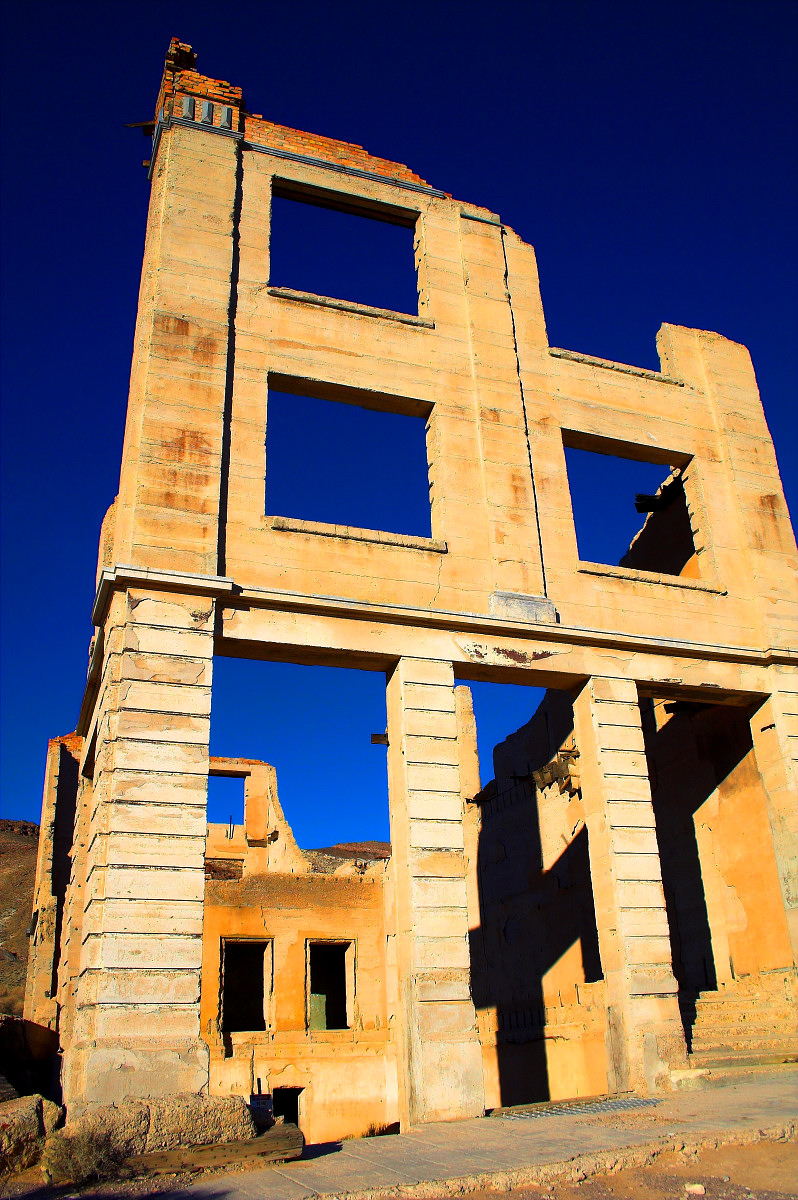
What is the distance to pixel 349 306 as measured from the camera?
12164 millimetres

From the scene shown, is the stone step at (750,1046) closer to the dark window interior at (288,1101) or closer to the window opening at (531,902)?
the window opening at (531,902)

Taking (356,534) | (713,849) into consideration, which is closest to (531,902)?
(713,849)

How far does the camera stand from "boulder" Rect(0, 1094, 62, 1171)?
19.0 feet

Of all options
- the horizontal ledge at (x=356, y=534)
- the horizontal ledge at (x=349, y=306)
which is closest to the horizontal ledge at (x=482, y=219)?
the horizontal ledge at (x=349, y=306)

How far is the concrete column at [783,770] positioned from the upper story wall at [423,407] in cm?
81

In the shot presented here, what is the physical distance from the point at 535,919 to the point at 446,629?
31.1 feet

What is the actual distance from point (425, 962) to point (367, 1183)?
3440mm

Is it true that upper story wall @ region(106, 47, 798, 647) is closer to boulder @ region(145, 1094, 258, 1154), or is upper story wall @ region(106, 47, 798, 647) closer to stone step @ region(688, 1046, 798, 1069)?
A: stone step @ region(688, 1046, 798, 1069)

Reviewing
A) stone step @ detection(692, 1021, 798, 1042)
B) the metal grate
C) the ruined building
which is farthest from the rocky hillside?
stone step @ detection(692, 1021, 798, 1042)

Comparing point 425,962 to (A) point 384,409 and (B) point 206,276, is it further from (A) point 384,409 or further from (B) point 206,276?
(B) point 206,276

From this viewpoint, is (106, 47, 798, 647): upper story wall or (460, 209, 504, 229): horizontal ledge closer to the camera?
(106, 47, 798, 647): upper story wall

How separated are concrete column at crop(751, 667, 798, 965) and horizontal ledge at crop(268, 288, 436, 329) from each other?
22.5 ft

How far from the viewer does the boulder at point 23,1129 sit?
5.78m

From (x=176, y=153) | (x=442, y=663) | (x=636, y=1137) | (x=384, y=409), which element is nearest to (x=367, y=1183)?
(x=636, y=1137)
